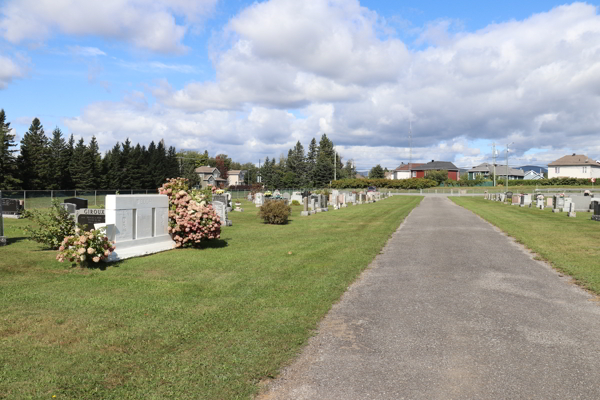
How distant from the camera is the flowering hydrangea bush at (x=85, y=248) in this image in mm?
9070

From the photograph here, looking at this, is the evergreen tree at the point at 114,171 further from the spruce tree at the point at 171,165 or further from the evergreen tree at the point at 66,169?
the spruce tree at the point at 171,165

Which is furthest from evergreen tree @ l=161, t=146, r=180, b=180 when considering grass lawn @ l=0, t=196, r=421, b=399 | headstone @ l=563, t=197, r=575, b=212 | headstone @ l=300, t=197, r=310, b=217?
grass lawn @ l=0, t=196, r=421, b=399

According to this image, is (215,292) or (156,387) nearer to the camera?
(156,387)

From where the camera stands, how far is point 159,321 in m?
5.76

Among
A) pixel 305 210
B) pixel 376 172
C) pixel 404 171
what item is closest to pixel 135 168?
pixel 305 210

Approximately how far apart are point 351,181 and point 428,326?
334 feet

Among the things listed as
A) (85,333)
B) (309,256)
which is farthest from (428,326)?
(309,256)

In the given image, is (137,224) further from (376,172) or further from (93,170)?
(376,172)

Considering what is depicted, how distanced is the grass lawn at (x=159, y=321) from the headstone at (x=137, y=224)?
653 millimetres

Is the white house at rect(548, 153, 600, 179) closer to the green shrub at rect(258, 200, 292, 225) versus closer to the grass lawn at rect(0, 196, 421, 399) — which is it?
the green shrub at rect(258, 200, 292, 225)

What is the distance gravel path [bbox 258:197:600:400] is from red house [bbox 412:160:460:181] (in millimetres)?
136796

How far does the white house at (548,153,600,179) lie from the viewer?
372ft

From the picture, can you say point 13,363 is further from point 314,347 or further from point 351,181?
point 351,181

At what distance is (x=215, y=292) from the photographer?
24.3 ft
